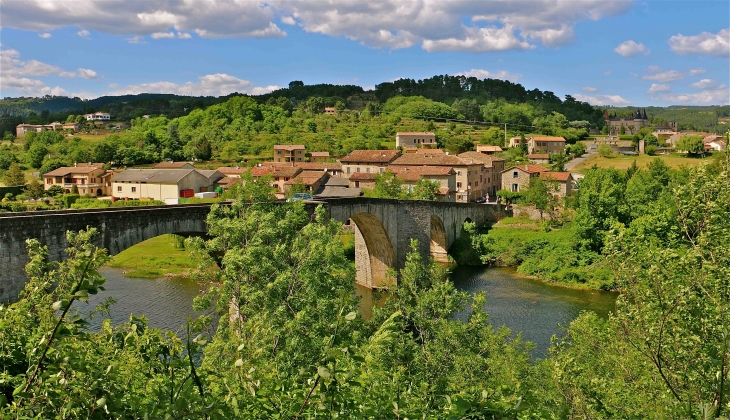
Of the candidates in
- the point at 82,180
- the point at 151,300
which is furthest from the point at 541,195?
the point at 82,180

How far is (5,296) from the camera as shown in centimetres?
1609

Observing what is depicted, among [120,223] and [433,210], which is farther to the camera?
[433,210]

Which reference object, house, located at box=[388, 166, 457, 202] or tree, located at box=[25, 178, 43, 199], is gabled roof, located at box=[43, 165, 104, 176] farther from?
house, located at box=[388, 166, 457, 202]

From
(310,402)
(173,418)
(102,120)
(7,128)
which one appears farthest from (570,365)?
(102,120)

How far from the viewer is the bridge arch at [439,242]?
42.3 metres

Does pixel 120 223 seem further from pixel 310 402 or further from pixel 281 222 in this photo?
pixel 310 402

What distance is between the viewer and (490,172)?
59250 millimetres

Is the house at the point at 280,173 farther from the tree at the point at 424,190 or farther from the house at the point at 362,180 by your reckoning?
the tree at the point at 424,190

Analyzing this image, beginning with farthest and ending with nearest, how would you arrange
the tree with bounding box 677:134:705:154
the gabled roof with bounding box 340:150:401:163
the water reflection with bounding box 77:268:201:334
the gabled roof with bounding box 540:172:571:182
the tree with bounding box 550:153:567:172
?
the tree with bounding box 677:134:705:154, the tree with bounding box 550:153:567:172, the gabled roof with bounding box 340:150:401:163, the gabled roof with bounding box 540:172:571:182, the water reflection with bounding box 77:268:201:334

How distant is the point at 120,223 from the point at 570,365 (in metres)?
14.7

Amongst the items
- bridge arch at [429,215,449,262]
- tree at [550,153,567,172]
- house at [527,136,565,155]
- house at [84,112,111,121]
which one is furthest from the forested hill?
bridge arch at [429,215,449,262]

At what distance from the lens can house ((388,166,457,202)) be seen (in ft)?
169

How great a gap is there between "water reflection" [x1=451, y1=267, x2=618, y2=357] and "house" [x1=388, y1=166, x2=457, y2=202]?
41.6ft

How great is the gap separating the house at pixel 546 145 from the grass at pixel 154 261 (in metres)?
51.5
